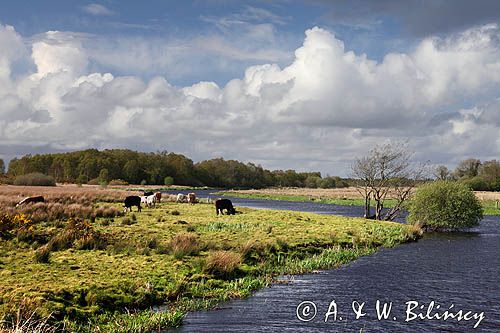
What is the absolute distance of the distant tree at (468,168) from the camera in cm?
13695

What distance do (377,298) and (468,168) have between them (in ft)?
438

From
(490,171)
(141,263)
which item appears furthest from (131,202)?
(490,171)

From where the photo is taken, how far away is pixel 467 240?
3547 cm

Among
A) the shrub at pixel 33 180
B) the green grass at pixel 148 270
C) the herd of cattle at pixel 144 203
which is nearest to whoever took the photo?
the green grass at pixel 148 270

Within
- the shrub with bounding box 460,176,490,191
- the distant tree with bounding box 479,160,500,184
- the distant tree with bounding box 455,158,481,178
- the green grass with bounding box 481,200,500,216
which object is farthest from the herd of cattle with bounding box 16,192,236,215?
the distant tree with bounding box 455,158,481,178

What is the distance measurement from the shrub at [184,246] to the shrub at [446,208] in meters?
23.7

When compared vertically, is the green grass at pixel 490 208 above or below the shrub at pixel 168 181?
below

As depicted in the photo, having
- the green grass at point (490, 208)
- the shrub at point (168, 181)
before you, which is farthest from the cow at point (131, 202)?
the shrub at point (168, 181)

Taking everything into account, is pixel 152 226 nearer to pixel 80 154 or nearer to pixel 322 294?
pixel 322 294

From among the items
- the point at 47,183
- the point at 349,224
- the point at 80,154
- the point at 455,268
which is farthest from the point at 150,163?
the point at 455,268

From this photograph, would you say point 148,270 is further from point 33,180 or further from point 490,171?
point 490,171

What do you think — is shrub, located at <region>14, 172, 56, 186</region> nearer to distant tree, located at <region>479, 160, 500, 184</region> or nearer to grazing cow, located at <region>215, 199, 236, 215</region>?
grazing cow, located at <region>215, 199, 236, 215</region>

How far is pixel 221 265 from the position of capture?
19.5m

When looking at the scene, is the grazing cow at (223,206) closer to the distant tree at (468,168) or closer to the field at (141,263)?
the field at (141,263)
